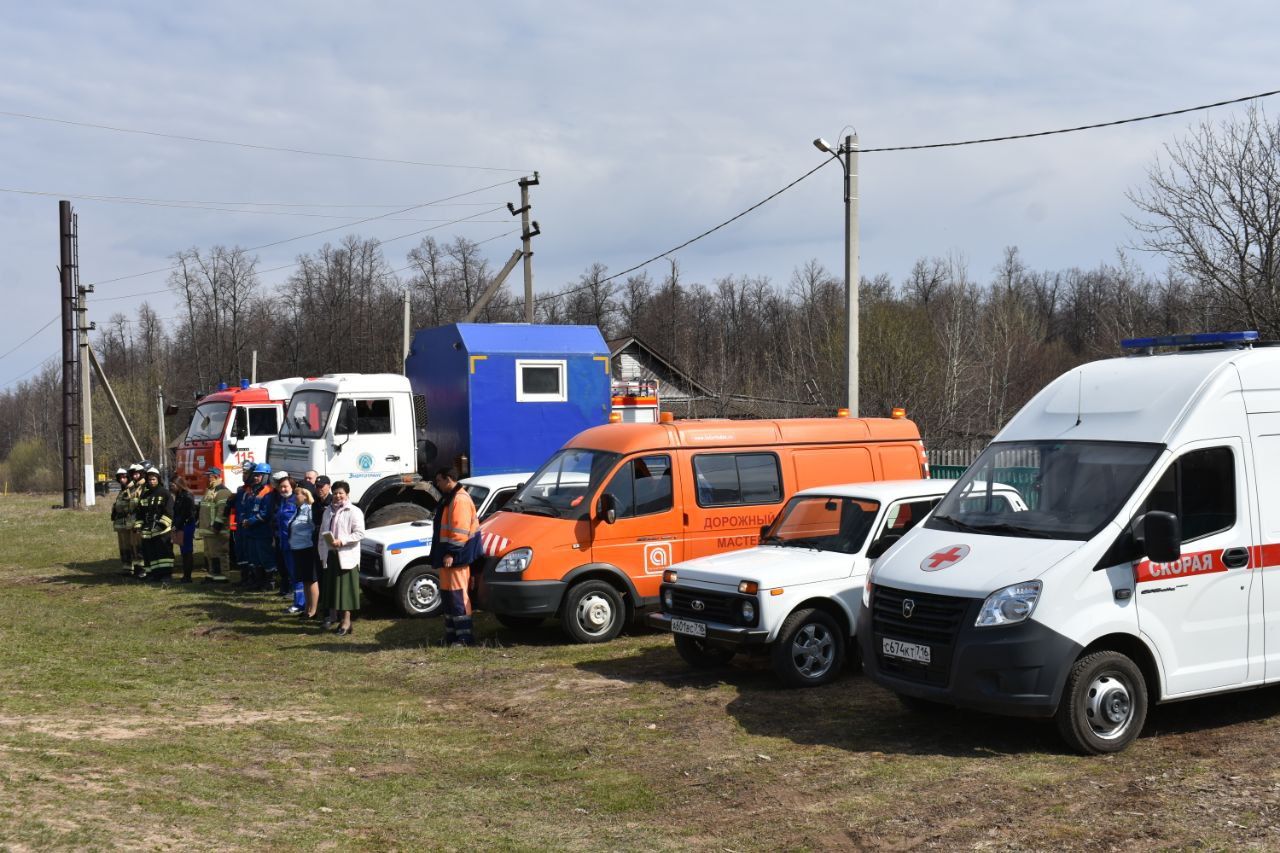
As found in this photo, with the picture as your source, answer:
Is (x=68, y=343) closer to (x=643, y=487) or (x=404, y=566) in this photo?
(x=404, y=566)

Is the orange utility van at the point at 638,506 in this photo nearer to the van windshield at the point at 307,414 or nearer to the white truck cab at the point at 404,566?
the white truck cab at the point at 404,566

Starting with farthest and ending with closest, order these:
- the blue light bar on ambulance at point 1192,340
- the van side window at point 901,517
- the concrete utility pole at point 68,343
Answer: the concrete utility pole at point 68,343
the van side window at point 901,517
the blue light bar on ambulance at point 1192,340

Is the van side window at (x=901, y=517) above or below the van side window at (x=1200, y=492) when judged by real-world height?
below

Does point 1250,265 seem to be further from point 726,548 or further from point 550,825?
point 550,825

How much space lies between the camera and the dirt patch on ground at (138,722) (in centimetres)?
764

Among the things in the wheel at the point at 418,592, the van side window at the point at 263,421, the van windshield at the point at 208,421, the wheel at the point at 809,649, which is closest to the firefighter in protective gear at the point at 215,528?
the van side window at the point at 263,421

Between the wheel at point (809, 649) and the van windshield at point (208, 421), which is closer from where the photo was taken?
the wheel at point (809, 649)

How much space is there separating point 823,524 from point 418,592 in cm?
567

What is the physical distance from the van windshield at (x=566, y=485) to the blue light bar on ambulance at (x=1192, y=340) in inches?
201

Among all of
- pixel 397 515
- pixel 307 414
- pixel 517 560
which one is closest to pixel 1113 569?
pixel 517 560

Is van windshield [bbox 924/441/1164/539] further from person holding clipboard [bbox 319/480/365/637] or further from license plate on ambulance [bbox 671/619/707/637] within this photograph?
person holding clipboard [bbox 319/480/365/637]

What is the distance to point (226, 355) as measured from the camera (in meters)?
76.5

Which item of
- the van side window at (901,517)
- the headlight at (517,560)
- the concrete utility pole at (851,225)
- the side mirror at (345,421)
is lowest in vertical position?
the headlight at (517,560)

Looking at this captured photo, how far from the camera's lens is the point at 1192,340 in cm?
848
